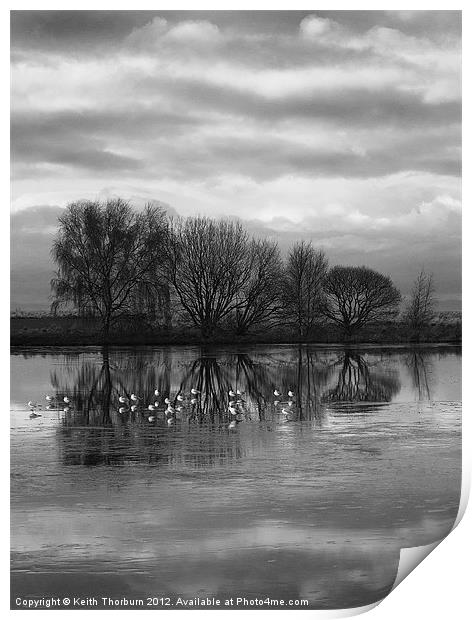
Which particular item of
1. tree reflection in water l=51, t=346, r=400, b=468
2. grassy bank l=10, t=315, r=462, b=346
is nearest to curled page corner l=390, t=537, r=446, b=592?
tree reflection in water l=51, t=346, r=400, b=468

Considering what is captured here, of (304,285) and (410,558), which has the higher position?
(304,285)

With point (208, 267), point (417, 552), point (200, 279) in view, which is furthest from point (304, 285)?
point (417, 552)

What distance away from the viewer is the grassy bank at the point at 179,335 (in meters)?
8.48

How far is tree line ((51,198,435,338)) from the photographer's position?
930 centimetres

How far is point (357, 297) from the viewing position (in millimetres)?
9320

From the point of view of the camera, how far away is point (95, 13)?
714 cm

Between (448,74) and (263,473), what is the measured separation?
3.80m

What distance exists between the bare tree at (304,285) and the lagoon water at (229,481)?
1.44 ft

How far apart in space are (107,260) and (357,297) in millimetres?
2841

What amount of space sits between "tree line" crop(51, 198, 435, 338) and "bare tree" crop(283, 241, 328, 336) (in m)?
0.01

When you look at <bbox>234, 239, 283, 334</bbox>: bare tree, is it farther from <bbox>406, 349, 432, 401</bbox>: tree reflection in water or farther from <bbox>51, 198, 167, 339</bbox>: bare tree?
<bbox>406, 349, 432, 401</bbox>: tree reflection in water

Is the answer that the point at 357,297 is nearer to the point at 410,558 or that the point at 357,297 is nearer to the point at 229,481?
the point at 229,481

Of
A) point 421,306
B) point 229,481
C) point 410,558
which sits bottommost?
point 410,558

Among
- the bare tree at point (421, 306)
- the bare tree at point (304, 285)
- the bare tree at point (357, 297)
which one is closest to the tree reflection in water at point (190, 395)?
the bare tree at point (304, 285)
